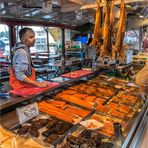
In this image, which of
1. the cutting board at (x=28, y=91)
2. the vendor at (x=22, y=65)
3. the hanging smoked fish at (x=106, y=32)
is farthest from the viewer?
the hanging smoked fish at (x=106, y=32)

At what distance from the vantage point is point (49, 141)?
5.08 ft

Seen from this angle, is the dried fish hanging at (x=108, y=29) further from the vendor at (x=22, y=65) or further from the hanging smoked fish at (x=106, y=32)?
the vendor at (x=22, y=65)

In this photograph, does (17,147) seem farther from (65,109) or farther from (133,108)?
(133,108)

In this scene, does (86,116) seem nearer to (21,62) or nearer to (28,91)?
(28,91)

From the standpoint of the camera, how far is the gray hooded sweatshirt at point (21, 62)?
7.27 ft

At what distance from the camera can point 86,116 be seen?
2086mm

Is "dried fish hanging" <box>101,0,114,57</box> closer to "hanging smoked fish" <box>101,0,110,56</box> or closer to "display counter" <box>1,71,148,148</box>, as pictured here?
"hanging smoked fish" <box>101,0,110,56</box>

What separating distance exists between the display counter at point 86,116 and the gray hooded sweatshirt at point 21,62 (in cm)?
31

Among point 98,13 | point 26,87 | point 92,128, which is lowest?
point 92,128

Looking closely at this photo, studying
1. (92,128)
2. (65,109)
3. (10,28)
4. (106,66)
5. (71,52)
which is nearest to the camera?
(92,128)

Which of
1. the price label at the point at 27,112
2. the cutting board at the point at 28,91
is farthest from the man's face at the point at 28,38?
the price label at the point at 27,112

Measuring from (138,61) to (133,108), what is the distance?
354 centimetres

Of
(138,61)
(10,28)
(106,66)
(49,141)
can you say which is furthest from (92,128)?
(10,28)

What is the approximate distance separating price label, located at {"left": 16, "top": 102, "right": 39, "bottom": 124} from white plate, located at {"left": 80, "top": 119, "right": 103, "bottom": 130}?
0.44 metres
